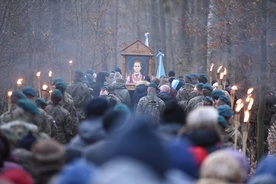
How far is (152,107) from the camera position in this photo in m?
18.1

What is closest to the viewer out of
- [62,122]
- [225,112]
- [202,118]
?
[202,118]

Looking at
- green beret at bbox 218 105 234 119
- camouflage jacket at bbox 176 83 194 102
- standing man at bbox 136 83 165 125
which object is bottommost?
standing man at bbox 136 83 165 125

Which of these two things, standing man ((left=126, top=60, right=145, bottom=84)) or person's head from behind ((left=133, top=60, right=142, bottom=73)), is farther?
person's head from behind ((left=133, top=60, right=142, bottom=73))

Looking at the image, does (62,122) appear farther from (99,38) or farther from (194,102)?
(99,38)

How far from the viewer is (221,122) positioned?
1045cm

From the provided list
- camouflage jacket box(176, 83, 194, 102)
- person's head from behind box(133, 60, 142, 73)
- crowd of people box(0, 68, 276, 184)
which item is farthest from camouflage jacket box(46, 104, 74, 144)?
person's head from behind box(133, 60, 142, 73)

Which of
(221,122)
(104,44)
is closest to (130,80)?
(104,44)

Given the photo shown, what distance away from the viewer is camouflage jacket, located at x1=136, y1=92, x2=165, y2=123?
18.1 m

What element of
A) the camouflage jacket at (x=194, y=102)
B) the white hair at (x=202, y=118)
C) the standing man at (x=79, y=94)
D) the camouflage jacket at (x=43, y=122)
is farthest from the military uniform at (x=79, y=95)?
the white hair at (x=202, y=118)

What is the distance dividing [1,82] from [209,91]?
10.9 meters

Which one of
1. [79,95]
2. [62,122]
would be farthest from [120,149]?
[79,95]

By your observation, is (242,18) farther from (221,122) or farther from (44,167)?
(44,167)

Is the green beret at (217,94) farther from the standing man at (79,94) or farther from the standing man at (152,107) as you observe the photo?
the standing man at (79,94)

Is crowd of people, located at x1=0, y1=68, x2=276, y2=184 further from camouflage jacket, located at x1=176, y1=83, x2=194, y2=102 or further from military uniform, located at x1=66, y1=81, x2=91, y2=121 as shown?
camouflage jacket, located at x1=176, y1=83, x2=194, y2=102
